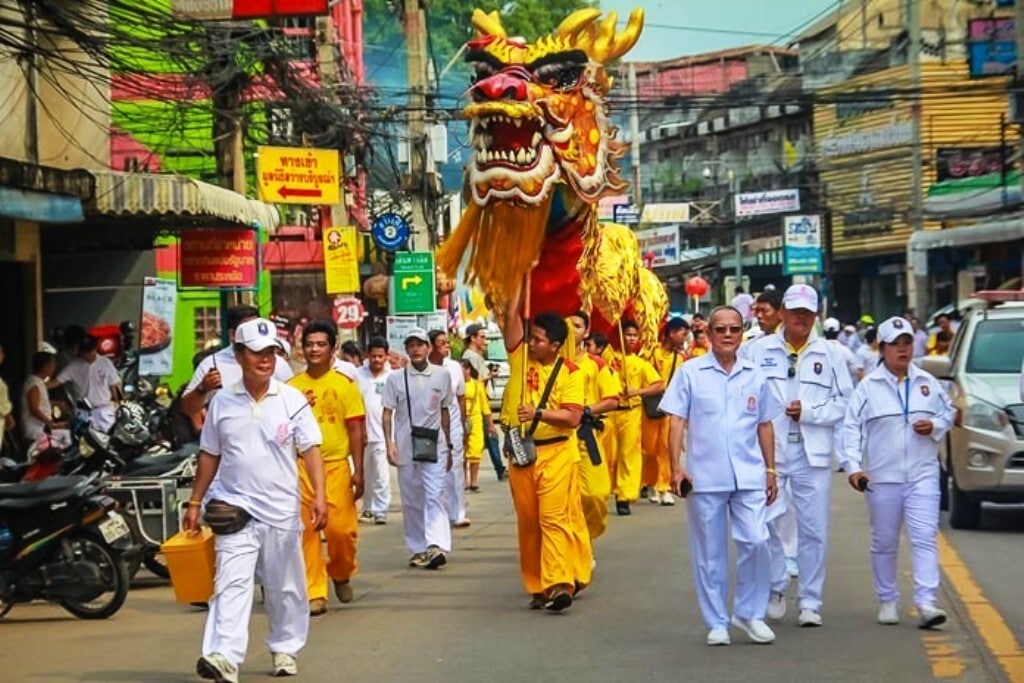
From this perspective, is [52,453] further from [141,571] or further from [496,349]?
[496,349]

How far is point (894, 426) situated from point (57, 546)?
17.9 ft

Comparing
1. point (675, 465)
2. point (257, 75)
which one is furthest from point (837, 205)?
point (675, 465)

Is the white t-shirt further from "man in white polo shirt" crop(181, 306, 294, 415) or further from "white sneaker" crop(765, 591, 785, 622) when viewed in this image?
"white sneaker" crop(765, 591, 785, 622)

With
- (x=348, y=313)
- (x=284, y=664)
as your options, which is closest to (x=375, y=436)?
(x=284, y=664)

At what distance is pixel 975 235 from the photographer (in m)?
34.9

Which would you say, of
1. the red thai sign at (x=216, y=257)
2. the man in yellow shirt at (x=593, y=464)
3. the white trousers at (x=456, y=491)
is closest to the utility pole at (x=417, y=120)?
the red thai sign at (x=216, y=257)

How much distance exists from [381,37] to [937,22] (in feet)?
76.6

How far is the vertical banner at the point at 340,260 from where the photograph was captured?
2750cm

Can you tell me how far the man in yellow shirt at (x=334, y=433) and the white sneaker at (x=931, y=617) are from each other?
11.8 feet

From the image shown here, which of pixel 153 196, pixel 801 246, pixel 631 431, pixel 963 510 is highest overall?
pixel 801 246

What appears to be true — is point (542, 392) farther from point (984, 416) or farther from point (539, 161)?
point (984, 416)

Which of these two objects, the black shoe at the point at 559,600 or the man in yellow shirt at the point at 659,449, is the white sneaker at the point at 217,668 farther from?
the man in yellow shirt at the point at 659,449

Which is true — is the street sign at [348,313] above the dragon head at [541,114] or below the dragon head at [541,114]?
below

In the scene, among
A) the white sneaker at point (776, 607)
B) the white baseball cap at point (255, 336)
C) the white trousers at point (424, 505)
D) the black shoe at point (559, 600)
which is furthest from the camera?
the white trousers at point (424, 505)
